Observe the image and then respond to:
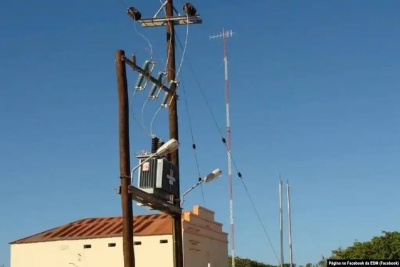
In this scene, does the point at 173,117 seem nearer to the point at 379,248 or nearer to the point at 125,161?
the point at 125,161

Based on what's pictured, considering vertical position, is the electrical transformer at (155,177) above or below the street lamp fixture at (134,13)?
below

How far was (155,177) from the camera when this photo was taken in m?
17.6

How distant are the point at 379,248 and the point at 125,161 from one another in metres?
42.1

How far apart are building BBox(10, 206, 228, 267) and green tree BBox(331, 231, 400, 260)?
39.7ft

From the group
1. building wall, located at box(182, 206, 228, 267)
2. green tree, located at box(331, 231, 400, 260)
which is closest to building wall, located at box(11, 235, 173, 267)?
Answer: building wall, located at box(182, 206, 228, 267)

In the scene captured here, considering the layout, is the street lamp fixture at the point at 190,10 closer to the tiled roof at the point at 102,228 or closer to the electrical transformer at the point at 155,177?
the electrical transformer at the point at 155,177

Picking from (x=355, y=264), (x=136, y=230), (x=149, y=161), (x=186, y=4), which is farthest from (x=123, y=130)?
(x=136, y=230)

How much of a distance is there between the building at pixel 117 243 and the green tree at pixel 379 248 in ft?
39.7

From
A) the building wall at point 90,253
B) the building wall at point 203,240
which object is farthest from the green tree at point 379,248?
the building wall at point 90,253

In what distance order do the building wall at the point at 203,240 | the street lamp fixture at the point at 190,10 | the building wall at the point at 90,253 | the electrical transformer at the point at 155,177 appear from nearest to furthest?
1. the electrical transformer at the point at 155,177
2. the street lamp fixture at the point at 190,10
3. the building wall at the point at 203,240
4. the building wall at the point at 90,253

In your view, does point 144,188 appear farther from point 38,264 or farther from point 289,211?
point 38,264

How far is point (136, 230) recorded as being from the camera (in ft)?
146

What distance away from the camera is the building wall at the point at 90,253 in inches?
1686

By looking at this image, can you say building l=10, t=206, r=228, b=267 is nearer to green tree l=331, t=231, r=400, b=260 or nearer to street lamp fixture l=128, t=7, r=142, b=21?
green tree l=331, t=231, r=400, b=260
